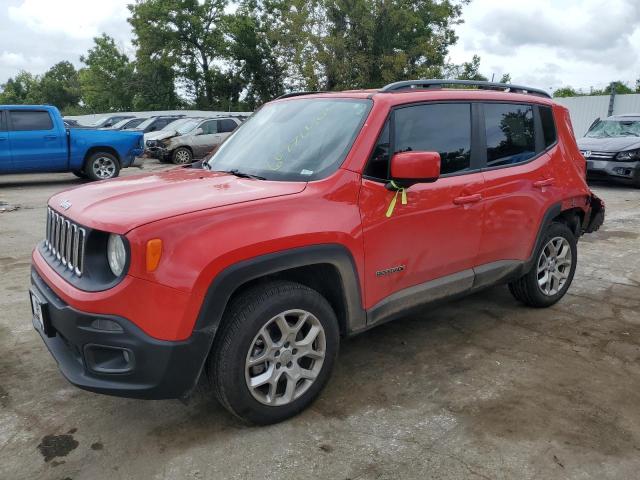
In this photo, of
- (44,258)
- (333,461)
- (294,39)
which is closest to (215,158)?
(44,258)

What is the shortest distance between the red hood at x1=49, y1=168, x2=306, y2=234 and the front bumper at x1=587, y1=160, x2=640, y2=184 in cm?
1051

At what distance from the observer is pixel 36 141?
11.8 meters

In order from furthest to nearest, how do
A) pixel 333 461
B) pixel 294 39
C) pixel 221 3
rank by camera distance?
pixel 221 3 < pixel 294 39 < pixel 333 461

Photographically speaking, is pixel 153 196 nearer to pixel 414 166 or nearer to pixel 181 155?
pixel 414 166

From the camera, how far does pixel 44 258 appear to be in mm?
3152

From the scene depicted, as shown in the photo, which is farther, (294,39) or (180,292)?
(294,39)

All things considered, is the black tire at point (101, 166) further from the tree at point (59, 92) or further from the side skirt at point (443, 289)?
the tree at point (59, 92)

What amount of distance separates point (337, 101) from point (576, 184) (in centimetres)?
231

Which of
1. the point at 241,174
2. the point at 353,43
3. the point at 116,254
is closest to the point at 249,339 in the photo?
the point at 116,254

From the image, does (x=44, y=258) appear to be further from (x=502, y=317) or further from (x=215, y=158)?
(x=502, y=317)

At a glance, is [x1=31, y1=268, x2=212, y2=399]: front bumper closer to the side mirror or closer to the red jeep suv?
the red jeep suv

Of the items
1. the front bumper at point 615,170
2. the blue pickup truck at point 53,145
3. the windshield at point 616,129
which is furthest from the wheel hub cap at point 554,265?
the blue pickup truck at point 53,145

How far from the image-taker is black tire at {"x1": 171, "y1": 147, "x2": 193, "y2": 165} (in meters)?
17.0

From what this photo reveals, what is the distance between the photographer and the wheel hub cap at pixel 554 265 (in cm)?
453
